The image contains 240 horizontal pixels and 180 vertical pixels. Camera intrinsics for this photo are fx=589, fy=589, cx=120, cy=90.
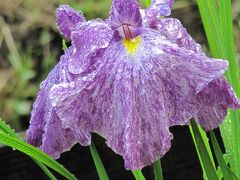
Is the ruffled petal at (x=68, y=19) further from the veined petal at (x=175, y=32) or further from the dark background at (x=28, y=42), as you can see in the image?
the dark background at (x=28, y=42)

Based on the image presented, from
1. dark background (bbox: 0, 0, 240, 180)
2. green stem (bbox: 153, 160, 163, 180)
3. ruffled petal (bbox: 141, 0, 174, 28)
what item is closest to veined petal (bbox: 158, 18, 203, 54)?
ruffled petal (bbox: 141, 0, 174, 28)

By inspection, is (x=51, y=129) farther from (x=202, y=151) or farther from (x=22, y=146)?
(x=202, y=151)

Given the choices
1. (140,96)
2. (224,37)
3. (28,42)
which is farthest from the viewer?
(28,42)

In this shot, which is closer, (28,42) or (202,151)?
(202,151)

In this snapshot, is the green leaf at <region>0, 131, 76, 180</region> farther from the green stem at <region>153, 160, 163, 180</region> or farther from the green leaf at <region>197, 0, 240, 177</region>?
the green leaf at <region>197, 0, 240, 177</region>

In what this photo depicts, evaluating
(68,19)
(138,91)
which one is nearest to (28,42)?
(68,19)
